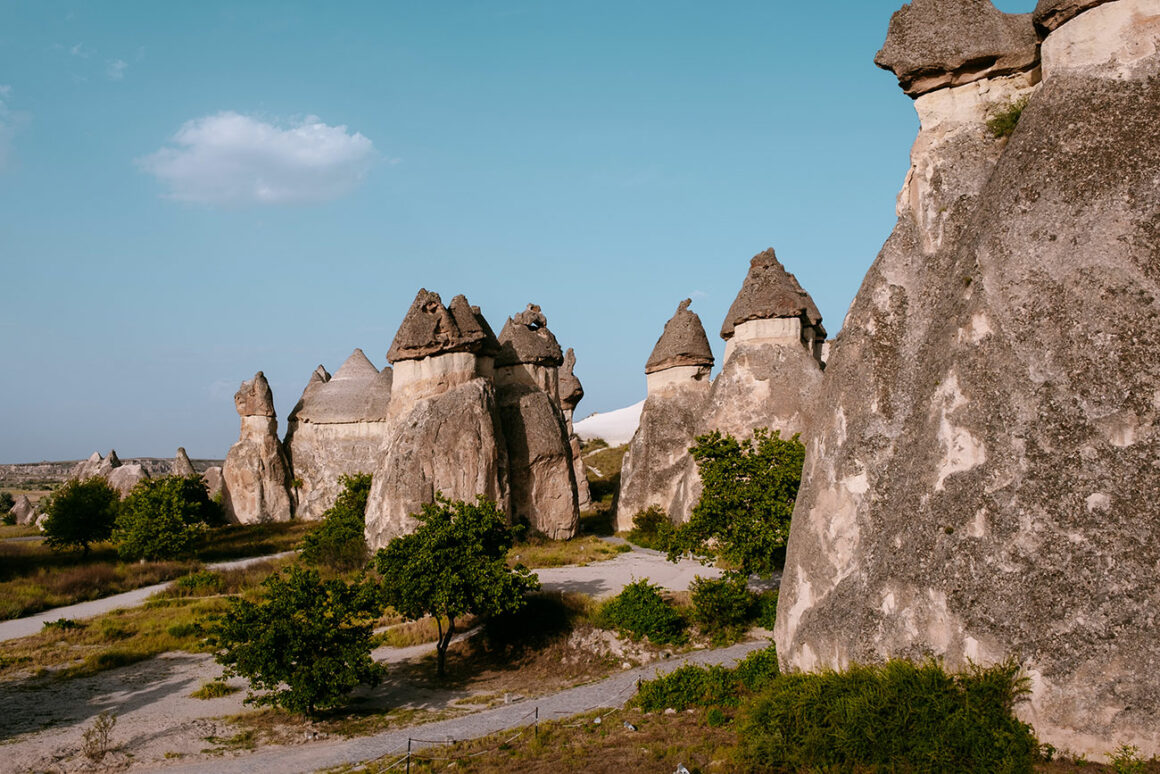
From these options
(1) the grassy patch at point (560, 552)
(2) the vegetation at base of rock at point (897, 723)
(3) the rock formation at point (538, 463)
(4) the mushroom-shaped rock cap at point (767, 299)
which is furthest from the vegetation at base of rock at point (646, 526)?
(2) the vegetation at base of rock at point (897, 723)

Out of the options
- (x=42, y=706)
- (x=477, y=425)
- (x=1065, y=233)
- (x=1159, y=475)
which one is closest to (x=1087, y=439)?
(x=1159, y=475)

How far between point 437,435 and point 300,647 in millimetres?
9709

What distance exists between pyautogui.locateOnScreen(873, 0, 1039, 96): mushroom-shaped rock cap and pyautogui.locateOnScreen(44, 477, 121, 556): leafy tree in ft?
79.2

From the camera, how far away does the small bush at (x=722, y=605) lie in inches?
480

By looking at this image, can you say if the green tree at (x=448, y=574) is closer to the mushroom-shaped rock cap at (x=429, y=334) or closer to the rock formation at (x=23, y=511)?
the mushroom-shaped rock cap at (x=429, y=334)

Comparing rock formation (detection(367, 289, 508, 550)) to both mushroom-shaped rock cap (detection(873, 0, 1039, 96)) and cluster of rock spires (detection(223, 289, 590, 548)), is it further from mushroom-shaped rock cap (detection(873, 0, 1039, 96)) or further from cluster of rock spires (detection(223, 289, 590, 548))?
mushroom-shaped rock cap (detection(873, 0, 1039, 96))

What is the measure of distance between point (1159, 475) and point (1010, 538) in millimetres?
1020

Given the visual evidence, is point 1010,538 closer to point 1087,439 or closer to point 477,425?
point 1087,439

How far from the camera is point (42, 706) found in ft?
32.9

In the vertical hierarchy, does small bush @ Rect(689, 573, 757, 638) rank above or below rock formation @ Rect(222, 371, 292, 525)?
below

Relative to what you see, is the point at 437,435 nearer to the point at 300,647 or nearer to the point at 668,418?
the point at 668,418

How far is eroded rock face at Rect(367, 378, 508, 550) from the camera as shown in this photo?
61.2 feet

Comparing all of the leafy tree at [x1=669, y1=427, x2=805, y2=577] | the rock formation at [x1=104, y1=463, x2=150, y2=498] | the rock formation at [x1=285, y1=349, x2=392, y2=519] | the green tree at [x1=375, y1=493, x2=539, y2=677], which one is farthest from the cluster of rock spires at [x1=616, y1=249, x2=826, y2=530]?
the rock formation at [x1=104, y1=463, x2=150, y2=498]

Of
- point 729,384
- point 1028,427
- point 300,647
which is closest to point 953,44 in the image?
point 1028,427
